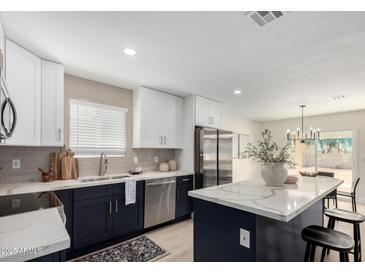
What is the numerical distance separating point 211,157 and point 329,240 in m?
2.45

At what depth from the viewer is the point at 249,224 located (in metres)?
1.39

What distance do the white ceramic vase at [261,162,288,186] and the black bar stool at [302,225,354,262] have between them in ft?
1.68

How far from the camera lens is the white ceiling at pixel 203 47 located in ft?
5.21

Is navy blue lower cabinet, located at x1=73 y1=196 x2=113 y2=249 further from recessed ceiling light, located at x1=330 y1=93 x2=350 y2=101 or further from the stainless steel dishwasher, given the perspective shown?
recessed ceiling light, located at x1=330 y1=93 x2=350 y2=101

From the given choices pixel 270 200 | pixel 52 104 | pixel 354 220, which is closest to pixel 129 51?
pixel 52 104

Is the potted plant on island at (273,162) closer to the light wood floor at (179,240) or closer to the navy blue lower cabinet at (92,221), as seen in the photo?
the light wood floor at (179,240)

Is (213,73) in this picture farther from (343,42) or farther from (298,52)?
(343,42)

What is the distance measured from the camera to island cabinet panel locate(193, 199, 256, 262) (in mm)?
1405

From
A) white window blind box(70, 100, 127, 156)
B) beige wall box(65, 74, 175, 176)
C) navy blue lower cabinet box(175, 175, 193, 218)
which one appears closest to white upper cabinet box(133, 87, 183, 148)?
beige wall box(65, 74, 175, 176)

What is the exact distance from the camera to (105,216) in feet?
8.39

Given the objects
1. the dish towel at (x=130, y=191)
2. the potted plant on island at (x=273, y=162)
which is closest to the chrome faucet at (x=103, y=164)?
the dish towel at (x=130, y=191)

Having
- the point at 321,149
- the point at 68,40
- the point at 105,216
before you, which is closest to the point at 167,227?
the point at 105,216

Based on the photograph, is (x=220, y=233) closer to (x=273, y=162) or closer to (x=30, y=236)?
(x=273, y=162)
